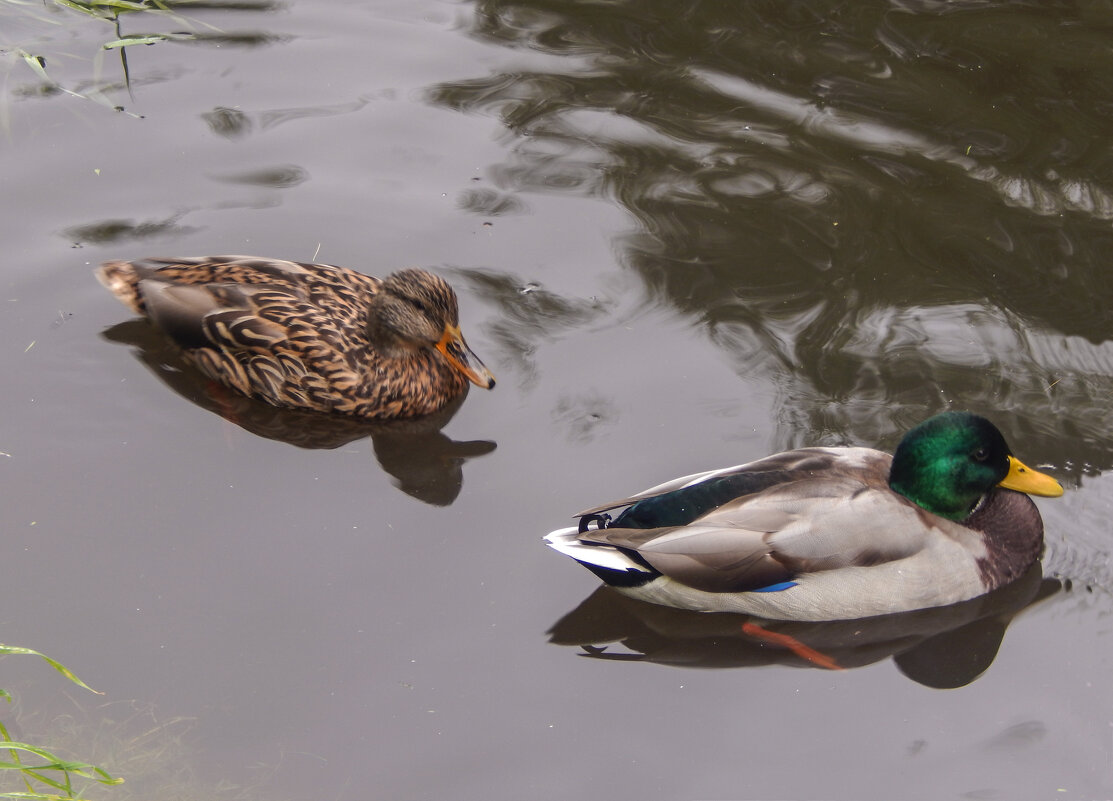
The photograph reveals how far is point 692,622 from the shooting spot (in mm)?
5051

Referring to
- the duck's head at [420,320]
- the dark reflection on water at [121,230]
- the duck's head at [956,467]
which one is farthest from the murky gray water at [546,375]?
the duck's head at [956,467]

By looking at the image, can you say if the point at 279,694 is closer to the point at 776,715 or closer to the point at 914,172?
the point at 776,715

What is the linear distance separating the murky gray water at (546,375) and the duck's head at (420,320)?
273 mm

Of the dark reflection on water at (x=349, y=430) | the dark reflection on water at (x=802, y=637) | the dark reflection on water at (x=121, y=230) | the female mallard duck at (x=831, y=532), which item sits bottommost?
the dark reflection on water at (x=802, y=637)

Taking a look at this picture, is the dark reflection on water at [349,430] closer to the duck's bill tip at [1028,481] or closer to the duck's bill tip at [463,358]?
the duck's bill tip at [463,358]

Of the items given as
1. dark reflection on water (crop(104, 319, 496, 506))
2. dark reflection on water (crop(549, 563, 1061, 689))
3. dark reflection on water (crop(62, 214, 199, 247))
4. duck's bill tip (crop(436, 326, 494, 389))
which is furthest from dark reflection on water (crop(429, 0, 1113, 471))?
dark reflection on water (crop(62, 214, 199, 247))

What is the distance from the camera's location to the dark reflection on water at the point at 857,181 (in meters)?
6.02

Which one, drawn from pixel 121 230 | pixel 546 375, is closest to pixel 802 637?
pixel 546 375

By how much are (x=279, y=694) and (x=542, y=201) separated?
3465mm

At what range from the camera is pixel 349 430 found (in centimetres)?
593

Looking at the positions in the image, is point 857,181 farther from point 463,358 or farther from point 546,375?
point 463,358

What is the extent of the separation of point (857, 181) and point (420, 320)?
2.85 meters

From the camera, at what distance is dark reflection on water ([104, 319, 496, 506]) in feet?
18.5

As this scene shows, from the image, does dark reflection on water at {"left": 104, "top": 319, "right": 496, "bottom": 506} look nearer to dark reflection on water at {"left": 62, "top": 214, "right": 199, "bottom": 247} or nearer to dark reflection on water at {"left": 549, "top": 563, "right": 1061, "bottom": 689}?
dark reflection on water at {"left": 62, "top": 214, "right": 199, "bottom": 247}
